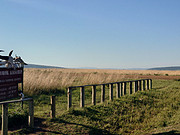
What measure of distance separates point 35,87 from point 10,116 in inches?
207

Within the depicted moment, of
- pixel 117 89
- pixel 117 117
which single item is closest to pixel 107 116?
A: pixel 117 117

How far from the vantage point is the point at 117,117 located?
303 inches

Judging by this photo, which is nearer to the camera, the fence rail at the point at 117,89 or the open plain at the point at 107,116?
the open plain at the point at 107,116

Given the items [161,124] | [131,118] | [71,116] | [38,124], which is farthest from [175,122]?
[38,124]

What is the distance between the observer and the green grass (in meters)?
6.23

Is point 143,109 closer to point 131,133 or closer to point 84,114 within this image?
point 131,133

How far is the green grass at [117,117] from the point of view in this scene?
6.23 metres

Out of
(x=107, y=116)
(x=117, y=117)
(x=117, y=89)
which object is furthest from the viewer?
(x=117, y=89)

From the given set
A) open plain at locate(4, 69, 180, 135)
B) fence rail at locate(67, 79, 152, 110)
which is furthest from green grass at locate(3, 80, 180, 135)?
fence rail at locate(67, 79, 152, 110)

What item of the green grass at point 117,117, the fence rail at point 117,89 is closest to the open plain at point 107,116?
the green grass at point 117,117

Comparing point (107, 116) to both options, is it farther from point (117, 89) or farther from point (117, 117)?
point (117, 89)

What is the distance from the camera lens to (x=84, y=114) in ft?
23.5

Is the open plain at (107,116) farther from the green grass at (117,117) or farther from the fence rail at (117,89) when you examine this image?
the fence rail at (117,89)

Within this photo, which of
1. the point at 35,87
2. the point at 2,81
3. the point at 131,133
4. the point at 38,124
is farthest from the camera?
the point at 35,87
